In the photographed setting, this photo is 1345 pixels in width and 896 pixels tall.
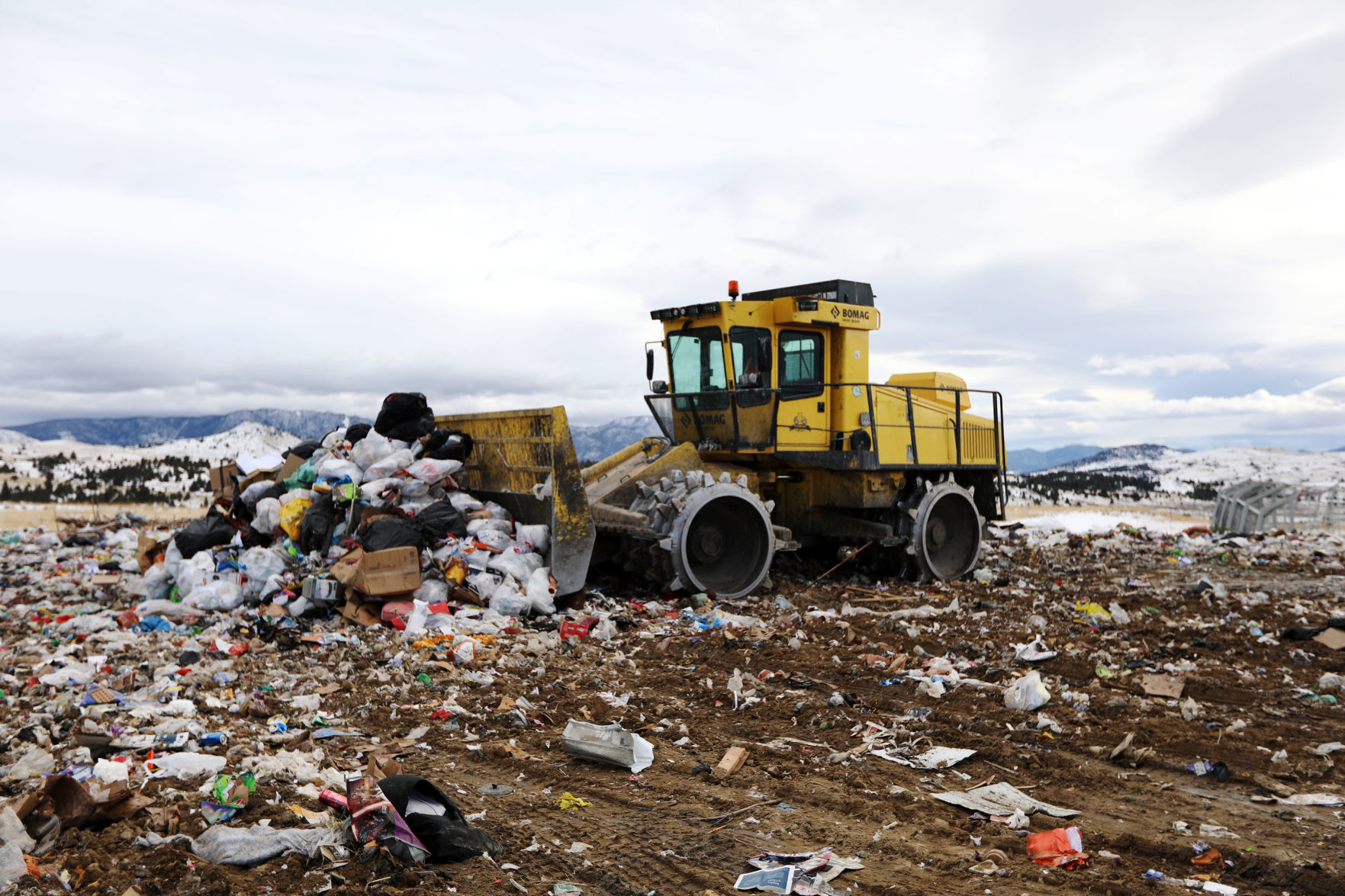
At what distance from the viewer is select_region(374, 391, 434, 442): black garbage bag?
8.50m

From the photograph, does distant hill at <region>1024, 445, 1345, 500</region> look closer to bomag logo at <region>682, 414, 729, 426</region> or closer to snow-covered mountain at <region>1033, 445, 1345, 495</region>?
snow-covered mountain at <region>1033, 445, 1345, 495</region>

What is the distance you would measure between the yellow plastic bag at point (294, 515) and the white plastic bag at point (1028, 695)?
19.6 feet

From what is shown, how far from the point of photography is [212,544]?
8.27m

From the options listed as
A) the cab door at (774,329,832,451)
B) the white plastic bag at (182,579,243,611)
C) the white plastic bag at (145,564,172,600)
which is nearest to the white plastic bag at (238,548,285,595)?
the white plastic bag at (182,579,243,611)

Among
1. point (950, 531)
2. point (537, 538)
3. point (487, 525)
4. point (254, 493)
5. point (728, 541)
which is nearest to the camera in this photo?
point (537, 538)

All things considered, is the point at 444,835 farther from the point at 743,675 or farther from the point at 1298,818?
the point at 1298,818

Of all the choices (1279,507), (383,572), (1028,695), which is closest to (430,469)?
(383,572)

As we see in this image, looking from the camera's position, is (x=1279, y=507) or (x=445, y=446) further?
(x=1279, y=507)

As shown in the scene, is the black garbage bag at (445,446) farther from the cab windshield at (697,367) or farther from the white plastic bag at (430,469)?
the cab windshield at (697,367)

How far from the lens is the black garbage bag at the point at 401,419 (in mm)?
8500

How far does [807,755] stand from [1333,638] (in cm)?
538

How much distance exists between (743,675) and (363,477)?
13.9 ft

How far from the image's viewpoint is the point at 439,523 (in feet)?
24.9

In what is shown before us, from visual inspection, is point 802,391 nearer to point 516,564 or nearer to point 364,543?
point 516,564
